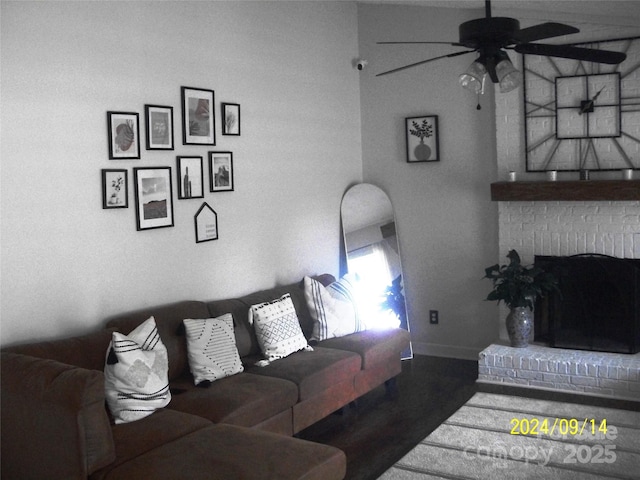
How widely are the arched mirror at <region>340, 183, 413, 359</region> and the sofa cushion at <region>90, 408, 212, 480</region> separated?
2775 millimetres

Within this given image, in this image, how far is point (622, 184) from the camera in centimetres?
509

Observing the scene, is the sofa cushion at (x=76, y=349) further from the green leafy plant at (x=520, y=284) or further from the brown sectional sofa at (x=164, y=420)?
the green leafy plant at (x=520, y=284)

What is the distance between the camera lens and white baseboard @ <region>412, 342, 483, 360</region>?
6098 mm

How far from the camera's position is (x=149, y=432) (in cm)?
330

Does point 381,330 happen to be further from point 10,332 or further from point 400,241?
point 10,332

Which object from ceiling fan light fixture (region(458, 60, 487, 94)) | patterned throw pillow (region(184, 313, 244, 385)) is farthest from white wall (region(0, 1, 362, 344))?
ceiling fan light fixture (region(458, 60, 487, 94))

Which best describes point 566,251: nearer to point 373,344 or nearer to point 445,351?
point 445,351

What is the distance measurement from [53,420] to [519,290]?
3.53 m

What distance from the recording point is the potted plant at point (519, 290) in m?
5.33

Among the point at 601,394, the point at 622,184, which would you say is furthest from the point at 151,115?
the point at 601,394

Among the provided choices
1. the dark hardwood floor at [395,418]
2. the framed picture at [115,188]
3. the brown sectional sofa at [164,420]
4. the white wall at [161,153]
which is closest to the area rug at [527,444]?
the dark hardwood floor at [395,418]

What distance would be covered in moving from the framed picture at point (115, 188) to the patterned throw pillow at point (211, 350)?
2.60 ft

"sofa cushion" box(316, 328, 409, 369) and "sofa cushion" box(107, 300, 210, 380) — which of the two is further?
"sofa cushion" box(316, 328, 409, 369)

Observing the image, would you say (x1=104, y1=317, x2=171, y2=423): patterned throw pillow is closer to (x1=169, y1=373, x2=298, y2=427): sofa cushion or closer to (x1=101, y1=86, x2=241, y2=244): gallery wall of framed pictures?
(x1=169, y1=373, x2=298, y2=427): sofa cushion
